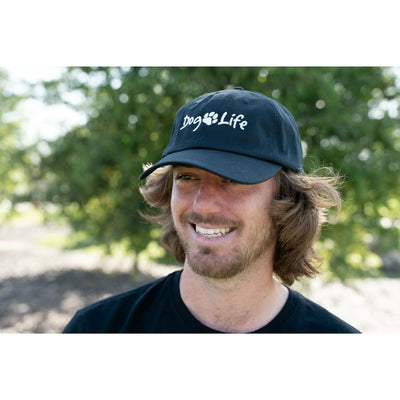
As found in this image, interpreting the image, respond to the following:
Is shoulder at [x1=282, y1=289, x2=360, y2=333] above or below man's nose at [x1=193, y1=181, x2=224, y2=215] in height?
below

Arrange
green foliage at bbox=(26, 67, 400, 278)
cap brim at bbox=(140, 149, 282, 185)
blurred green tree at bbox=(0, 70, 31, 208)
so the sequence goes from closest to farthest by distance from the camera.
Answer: cap brim at bbox=(140, 149, 282, 185) → green foliage at bbox=(26, 67, 400, 278) → blurred green tree at bbox=(0, 70, 31, 208)

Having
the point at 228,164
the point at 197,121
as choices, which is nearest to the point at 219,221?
the point at 228,164

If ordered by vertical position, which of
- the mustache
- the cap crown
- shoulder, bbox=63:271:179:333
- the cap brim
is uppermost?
the cap crown

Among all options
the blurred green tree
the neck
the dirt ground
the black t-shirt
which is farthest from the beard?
the blurred green tree

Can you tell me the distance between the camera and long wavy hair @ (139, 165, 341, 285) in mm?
1952

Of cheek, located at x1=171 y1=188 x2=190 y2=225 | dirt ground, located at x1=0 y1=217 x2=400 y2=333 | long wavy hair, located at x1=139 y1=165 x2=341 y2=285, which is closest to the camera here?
cheek, located at x1=171 y1=188 x2=190 y2=225

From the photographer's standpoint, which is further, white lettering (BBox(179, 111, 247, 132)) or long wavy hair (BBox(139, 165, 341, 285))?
long wavy hair (BBox(139, 165, 341, 285))

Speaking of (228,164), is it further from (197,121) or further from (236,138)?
(197,121)

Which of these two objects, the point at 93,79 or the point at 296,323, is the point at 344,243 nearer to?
the point at 296,323

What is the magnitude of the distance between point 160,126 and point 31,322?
13.1ft

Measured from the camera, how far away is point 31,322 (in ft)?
20.0

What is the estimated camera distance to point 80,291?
295 inches

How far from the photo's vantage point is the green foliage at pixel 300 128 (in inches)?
185

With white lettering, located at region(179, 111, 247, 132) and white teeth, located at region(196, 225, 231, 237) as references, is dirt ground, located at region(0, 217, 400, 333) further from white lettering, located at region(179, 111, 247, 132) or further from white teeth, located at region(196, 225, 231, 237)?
white lettering, located at region(179, 111, 247, 132)
